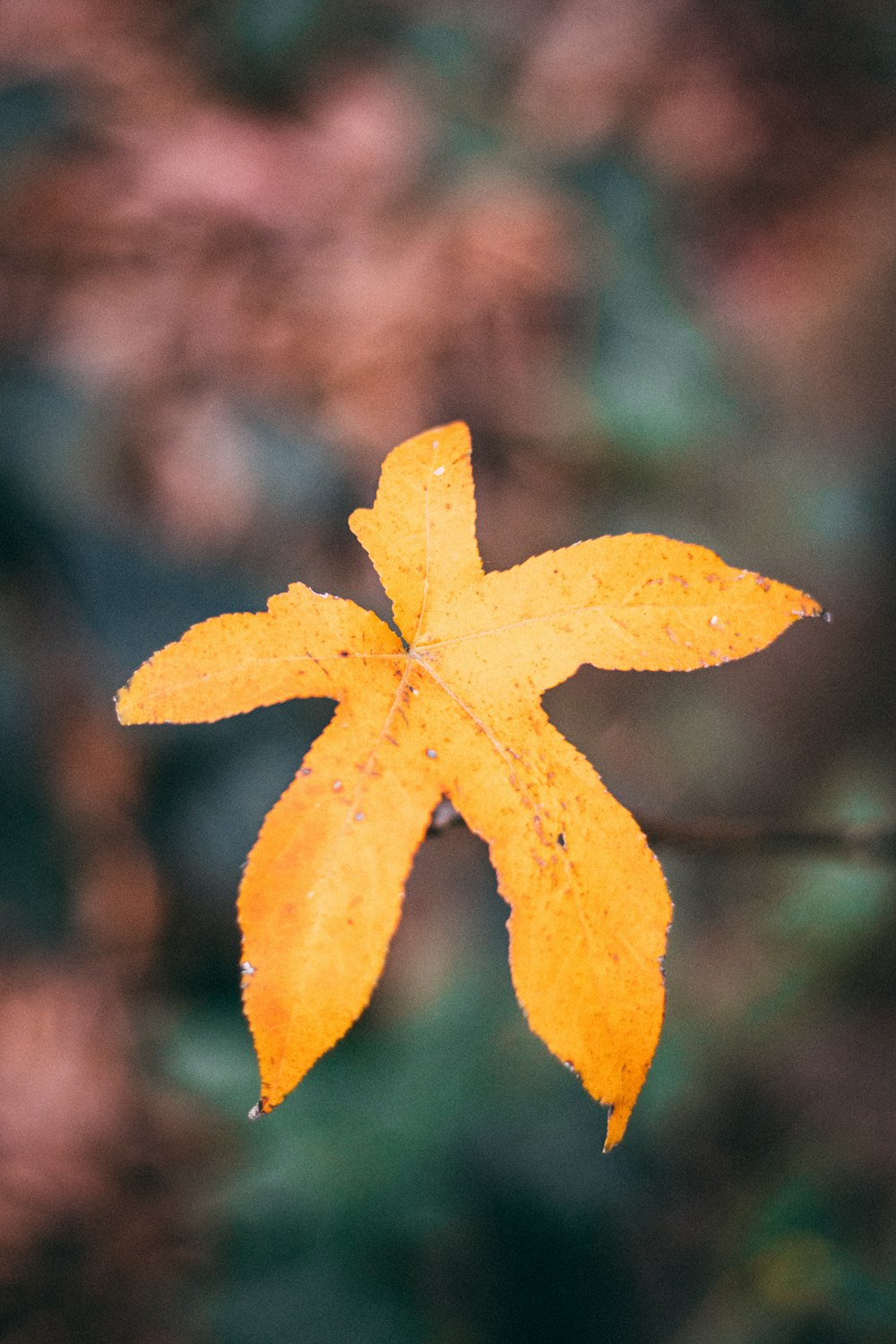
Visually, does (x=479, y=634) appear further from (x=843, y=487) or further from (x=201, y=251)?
(x=201, y=251)

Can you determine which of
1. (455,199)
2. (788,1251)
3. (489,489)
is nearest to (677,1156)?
(788,1251)

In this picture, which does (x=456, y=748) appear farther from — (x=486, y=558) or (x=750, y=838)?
(x=486, y=558)

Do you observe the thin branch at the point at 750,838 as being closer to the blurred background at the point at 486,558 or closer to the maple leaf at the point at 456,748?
the maple leaf at the point at 456,748

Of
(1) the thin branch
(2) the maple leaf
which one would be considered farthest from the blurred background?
(2) the maple leaf

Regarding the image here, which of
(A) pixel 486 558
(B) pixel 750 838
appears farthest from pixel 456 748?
(A) pixel 486 558

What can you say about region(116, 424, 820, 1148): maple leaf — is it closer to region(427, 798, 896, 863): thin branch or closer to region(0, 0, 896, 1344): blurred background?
region(427, 798, 896, 863): thin branch

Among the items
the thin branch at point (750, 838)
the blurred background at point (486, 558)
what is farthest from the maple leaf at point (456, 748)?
the blurred background at point (486, 558)
